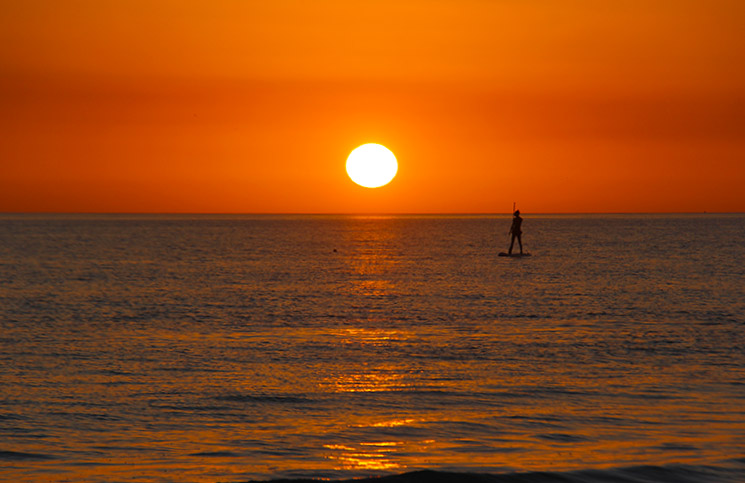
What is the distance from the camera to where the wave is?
1180 centimetres

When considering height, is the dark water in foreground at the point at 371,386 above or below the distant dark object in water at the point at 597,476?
above

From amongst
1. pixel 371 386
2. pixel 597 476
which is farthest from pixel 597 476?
pixel 371 386

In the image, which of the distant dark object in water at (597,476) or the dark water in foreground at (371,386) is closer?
the distant dark object in water at (597,476)

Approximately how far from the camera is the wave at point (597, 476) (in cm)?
1180

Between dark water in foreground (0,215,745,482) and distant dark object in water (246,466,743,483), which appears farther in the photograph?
dark water in foreground (0,215,745,482)

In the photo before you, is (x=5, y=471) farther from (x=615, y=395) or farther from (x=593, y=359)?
(x=593, y=359)

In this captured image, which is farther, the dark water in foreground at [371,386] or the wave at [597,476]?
the dark water in foreground at [371,386]

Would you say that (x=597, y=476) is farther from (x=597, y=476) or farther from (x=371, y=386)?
(x=371, y=386)

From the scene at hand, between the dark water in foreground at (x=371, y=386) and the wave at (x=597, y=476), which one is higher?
the dark water in foreground at (x=371, y=386)

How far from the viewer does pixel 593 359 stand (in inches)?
843

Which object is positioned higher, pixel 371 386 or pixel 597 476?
pixel 371 386

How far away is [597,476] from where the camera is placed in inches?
476

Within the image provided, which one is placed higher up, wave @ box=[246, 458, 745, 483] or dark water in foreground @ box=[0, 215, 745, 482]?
dark water in foreground @ box=[0, 215, 745, 482]

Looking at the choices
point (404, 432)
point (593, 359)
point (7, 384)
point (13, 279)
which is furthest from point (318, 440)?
point (13, 279)
